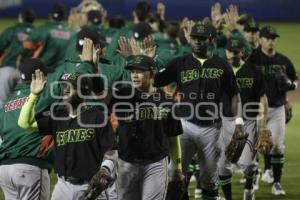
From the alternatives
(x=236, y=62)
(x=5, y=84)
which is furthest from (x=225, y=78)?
(x=5, y=84)

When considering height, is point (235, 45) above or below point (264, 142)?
above

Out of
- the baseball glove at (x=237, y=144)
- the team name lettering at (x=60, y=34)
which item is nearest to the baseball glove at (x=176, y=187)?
the baseball glove at (x=237, y=144)

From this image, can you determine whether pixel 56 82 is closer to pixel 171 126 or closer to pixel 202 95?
pixel 171 126

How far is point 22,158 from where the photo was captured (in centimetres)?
699

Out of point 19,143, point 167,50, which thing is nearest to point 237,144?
point 19,143

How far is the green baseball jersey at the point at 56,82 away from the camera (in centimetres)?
734

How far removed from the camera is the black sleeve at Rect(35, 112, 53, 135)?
21.4 ft

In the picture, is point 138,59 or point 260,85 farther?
point 260,85

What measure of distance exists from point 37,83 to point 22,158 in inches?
26.7

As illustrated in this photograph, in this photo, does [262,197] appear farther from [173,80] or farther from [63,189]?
[63,189]

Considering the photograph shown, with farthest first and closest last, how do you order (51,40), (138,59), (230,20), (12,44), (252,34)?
(51,40) < (12,44) < (230,20) < (252,34) < (138,59)

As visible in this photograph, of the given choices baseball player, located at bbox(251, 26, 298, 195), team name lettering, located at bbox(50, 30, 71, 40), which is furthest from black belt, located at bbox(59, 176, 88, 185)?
team name lettering, located at bbox(50, 30, 71, 40)

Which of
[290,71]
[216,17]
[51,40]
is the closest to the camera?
[290,71]

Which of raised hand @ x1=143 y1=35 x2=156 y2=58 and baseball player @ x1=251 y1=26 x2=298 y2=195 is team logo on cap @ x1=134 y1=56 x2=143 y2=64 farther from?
baseball player @ x1=251 y1=26 x2=298 y2=195
